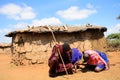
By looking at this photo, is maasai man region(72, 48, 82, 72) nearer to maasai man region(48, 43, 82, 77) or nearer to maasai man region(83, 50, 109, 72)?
maasai man region(48, 43, 82, 77)

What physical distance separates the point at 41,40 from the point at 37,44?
1.02ft

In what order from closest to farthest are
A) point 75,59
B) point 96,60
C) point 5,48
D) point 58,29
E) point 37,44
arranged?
1. point 96,60
2. point 75,59
3. point 58,29
4. point 37,44
5. point 5,48

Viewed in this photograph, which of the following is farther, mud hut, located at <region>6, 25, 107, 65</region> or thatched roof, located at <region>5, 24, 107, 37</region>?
mud hut, located at <region>6, 25, 107, 65</region>

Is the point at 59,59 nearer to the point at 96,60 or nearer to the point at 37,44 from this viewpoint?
the point at 96,60

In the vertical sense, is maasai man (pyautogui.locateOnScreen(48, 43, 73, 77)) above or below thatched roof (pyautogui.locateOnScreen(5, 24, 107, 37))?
below

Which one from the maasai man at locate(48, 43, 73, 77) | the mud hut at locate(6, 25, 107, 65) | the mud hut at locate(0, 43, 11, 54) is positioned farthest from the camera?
the mud hut at locate(0, 43, 11, 54)

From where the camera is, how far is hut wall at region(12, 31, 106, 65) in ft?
42.8

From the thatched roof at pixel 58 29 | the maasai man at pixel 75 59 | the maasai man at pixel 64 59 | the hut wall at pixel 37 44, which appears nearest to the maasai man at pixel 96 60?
the maasai man at pixel 75 59

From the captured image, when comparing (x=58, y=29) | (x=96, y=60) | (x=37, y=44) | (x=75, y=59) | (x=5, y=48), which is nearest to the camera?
(x=96, y=60)

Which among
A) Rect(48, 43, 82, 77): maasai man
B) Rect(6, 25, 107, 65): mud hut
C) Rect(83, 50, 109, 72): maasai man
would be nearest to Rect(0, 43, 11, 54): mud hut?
Rect(6, 25, 107, 65): mud hut

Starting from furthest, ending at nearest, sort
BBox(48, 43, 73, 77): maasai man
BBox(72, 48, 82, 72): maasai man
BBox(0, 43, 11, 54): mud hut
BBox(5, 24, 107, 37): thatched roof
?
1. BBox(0, 43, 11, 54): mud hut
2. BBox(5, 24, 107, 37): thatched roof
3. BBox(72, 48, 82, 72): maasai man
4. BBox(48, 43, 73, 77): maasai man

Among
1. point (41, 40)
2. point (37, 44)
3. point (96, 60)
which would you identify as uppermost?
point (41, 40)

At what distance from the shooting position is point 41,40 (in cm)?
1316

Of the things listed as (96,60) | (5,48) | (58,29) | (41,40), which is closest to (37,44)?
(41,40)
